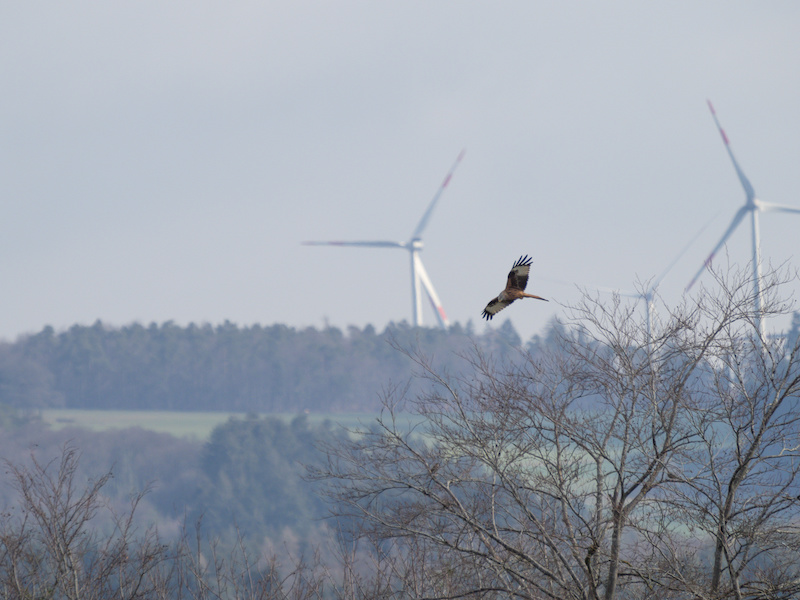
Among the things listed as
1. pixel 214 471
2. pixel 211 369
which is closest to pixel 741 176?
pixel 214 471

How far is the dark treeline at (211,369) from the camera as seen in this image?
138750 mm

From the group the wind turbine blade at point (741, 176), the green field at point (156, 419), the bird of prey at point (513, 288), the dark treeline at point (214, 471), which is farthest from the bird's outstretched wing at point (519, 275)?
the green field at point (156, 419)

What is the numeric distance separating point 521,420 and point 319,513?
85193 millimetres

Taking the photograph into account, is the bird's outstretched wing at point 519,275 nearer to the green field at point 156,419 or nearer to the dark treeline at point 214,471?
the dark treeline at point 214,471

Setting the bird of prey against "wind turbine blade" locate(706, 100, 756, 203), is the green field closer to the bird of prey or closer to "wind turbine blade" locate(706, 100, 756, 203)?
"wind turbine blade" locate(706, 100, 756, 203)

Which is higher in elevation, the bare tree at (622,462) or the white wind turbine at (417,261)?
the white wind turbine at (417,261)

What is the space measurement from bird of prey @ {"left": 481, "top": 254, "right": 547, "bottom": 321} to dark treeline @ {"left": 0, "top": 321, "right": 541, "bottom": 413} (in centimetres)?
12128

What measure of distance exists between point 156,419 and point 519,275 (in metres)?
126

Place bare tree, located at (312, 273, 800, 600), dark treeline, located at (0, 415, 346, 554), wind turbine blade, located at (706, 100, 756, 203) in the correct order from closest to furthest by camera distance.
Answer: bare tree, located at (312, 273, 800, 600), wind turbine blade, located at (706, 100, 756, 203), dark treeline, located at (0, 415, 346, 554)

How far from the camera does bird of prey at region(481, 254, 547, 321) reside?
575 inches

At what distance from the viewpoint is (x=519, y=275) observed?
14711 millimetres

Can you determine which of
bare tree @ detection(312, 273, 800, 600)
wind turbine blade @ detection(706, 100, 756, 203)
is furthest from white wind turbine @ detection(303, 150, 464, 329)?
bare tree @ detection(312, 273, 800, 600)

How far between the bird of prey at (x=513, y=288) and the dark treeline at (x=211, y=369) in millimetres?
121279

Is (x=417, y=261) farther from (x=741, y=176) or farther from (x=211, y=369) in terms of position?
(x=211, y=369)
